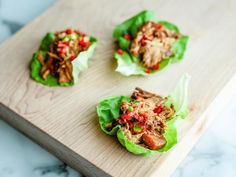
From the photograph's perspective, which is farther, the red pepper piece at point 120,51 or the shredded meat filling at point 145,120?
the red pepper piece at point 120,51

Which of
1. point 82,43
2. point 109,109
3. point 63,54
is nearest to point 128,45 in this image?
point 82,43

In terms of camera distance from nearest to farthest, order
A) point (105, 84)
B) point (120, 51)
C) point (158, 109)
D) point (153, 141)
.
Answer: point (153, 141) → point (158, 109) → point (105, 84) → point (120, 51)

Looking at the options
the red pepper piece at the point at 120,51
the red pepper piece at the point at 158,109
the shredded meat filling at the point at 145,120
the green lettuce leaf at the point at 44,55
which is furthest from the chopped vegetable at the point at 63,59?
the red pepper piece at the point at 158,109

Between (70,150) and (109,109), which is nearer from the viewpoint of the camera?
(70,150)

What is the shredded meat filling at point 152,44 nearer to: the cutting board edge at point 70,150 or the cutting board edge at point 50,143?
the cutting board edge at point 70,150

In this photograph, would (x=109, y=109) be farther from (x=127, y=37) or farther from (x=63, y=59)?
(x=127, y=37)

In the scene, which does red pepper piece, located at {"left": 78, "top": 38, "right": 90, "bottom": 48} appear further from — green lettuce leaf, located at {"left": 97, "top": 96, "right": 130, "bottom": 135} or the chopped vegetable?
green lettuce leaf, located at {"left": 97, "top": 96, "right": 130, "bottom": 135}

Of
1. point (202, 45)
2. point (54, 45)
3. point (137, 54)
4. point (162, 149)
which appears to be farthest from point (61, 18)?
point (162, 149)
